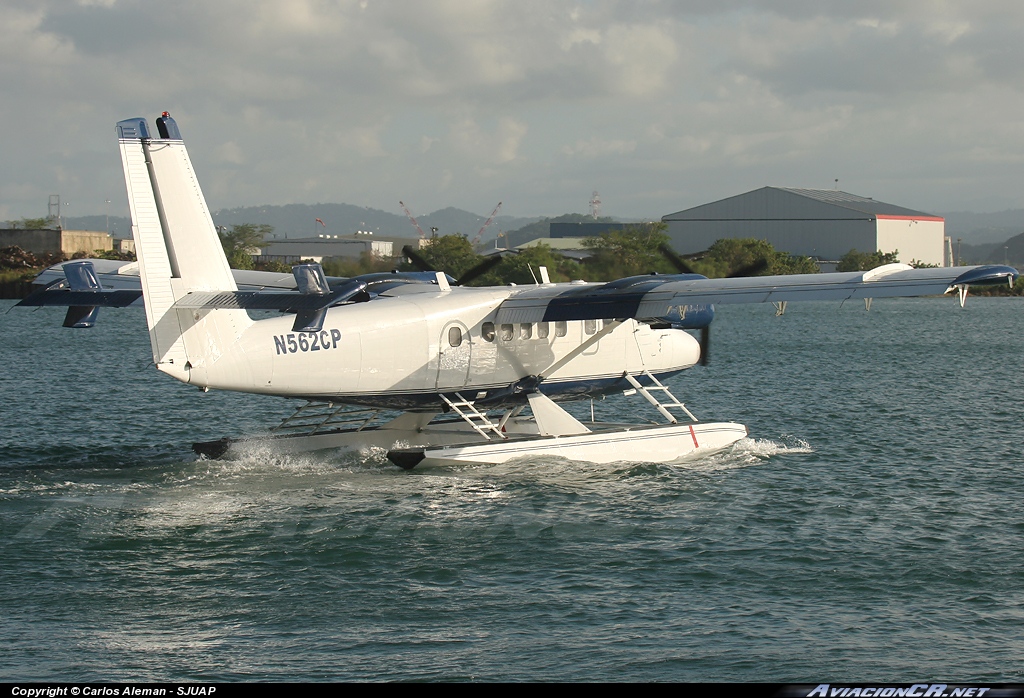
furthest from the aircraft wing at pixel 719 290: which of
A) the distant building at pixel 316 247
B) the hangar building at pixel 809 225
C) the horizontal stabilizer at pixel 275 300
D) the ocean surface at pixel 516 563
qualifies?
the distant building at pixel 316 247

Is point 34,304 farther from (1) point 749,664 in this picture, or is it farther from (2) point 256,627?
(1) point 749,664

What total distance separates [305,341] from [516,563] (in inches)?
253

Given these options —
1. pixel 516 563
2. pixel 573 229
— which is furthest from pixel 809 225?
pixel 516 563

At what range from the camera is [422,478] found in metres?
19.6

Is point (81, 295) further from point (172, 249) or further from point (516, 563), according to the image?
point (516, 563)

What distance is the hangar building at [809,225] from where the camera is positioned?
13250 centimetres

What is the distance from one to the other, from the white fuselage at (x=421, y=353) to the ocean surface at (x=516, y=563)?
1.77m

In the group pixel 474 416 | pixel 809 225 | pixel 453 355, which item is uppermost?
pixel 809 225

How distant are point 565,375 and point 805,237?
12107cm

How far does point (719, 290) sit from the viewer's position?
1914 centimetres

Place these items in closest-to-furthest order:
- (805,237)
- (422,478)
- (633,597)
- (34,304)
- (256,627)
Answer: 1. (256,627)
2. (633,597)
3. (34,304)
4. (422,478)
5. (805,237)

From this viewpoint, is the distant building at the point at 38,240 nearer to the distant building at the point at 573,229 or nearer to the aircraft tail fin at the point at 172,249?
the distant building at the point at 573,229

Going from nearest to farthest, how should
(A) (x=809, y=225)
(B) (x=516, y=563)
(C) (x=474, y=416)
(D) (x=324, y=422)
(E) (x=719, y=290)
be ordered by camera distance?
(B) (x=516, y=563)
(E) (x=719, y=290)
(D) (x=324, y=422)
(C) (x=474, y=416)
(A) (x=809, y=225)
